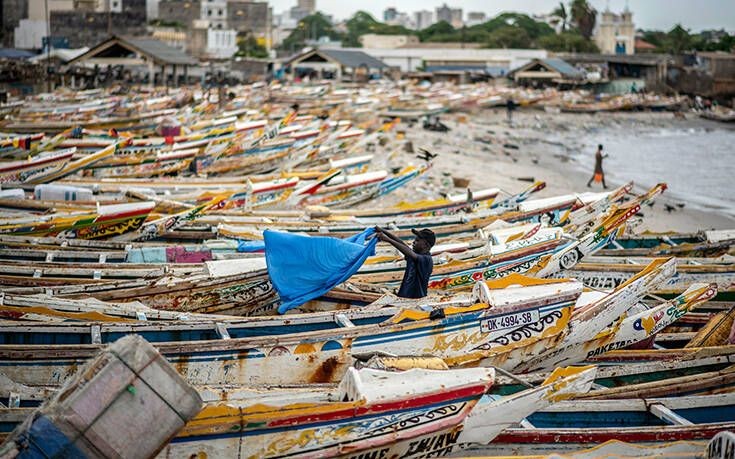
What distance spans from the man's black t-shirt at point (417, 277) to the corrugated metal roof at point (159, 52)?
35.7m

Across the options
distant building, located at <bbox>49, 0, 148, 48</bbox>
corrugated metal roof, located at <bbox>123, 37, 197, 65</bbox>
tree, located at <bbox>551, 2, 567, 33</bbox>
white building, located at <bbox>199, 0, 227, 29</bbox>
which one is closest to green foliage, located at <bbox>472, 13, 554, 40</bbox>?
tree, located at <bbox>551, 2, 567, 33</bbox>

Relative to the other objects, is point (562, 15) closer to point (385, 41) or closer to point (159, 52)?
point (385, 41)

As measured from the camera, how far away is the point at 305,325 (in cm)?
726

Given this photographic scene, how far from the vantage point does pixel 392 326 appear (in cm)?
669

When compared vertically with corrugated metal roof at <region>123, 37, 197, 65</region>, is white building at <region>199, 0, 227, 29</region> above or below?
above

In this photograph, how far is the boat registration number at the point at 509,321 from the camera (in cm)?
695

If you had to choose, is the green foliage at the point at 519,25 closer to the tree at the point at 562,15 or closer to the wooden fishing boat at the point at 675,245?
the tree at the point at 562,15

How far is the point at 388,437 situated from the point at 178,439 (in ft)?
4.82

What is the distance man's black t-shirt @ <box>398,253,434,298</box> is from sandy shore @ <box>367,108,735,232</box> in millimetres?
9444

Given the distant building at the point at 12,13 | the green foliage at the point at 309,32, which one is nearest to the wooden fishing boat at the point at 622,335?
the distant building at the point at 12,13

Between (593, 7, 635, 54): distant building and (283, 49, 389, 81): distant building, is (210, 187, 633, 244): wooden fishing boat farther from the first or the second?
(593, 7, 635, 54): distant building

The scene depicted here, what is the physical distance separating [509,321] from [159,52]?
39.0m

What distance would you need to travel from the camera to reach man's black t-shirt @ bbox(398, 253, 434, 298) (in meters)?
7.43

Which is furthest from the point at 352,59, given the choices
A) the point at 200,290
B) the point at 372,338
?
the point at 372,338
